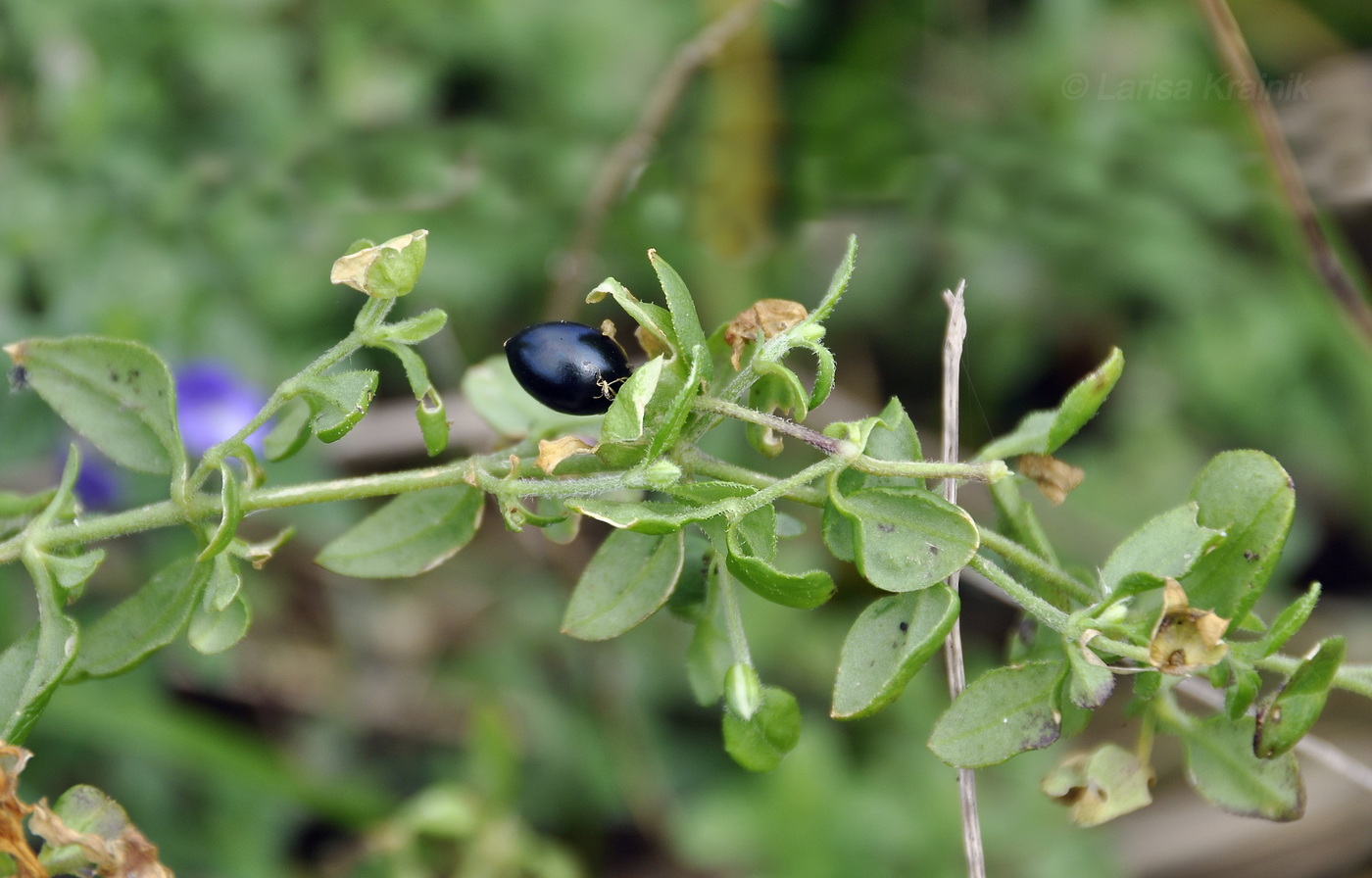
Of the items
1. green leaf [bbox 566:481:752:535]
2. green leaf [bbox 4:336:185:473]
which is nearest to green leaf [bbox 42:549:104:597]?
green leaf [bbox 4:336:185:473]

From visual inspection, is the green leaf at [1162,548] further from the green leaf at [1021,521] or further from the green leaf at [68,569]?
the green leaf at [68,569]

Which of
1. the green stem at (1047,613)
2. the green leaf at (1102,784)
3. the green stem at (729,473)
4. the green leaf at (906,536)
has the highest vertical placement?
the green stem at (729,473)

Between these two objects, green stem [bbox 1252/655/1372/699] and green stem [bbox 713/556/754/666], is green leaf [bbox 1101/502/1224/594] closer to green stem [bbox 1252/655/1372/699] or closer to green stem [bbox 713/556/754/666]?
green stem [bbox 1252/655/1372/699]

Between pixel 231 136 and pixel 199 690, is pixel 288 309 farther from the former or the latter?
pixel 199 690

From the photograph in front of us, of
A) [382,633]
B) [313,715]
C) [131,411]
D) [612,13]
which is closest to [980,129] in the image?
[612,13]

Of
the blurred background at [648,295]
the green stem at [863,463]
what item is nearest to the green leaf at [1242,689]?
the green stem at [863,463]

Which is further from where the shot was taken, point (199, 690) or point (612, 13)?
point (612, 13)
